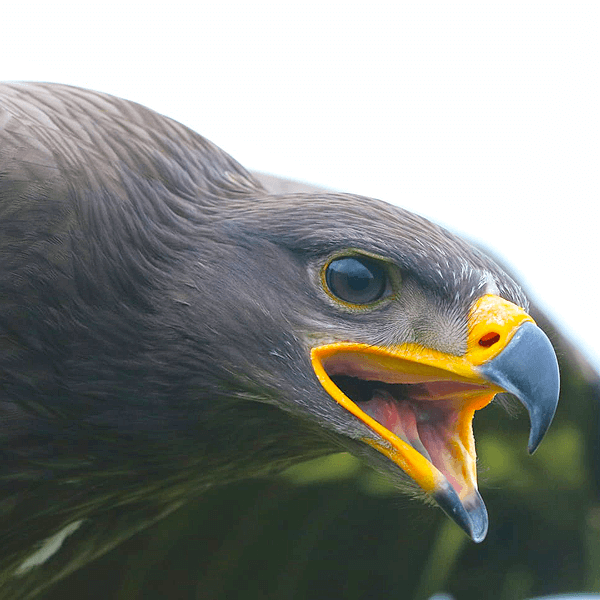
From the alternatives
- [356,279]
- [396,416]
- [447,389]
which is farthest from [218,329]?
[447,389]

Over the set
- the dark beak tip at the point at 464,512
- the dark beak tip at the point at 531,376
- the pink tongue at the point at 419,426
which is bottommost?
the dark beak tip at the point at 464,512

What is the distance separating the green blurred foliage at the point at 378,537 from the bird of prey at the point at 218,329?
1696 mm

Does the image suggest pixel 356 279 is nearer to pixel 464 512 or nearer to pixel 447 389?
pixel 447 389

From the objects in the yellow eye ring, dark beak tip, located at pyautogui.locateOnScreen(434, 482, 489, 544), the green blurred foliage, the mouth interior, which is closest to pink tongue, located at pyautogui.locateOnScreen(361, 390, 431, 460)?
the mouth interior

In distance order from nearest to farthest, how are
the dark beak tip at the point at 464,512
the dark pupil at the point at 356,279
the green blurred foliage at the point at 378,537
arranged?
the dark beak tip at the point at 464,512 → the dark pupil at the point at 356,279 → the green blurred foliage at the point at 378,537

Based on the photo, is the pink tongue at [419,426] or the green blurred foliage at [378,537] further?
the green blurred foliage at [378,537]

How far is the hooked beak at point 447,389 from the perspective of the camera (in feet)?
10.5

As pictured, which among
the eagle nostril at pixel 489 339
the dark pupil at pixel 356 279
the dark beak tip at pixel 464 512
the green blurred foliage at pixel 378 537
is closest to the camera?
the dark beak tip at pixel 464 512

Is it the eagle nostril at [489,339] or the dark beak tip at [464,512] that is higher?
the eagle nostril at [489,339]

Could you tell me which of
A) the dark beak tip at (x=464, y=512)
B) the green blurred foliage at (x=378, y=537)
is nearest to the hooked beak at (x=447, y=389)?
the dark beak tip at (x=464, y=512)

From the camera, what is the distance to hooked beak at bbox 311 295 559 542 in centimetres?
320

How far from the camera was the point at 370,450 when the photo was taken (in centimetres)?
330

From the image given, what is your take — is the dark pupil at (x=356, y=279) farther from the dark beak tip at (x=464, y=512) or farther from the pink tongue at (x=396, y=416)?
the dark beak tip at (x=464, y=512)

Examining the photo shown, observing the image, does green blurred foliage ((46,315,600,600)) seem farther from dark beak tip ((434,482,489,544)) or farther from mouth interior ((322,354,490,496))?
dark beak tip ((434,482,489,544))
